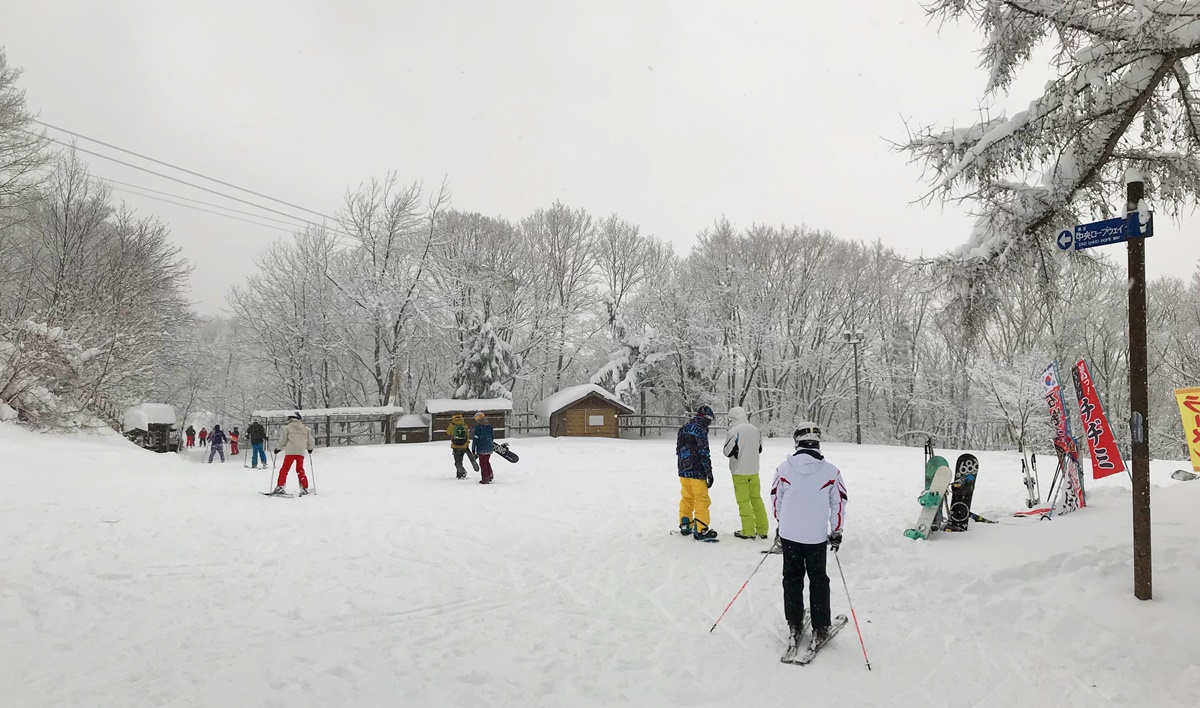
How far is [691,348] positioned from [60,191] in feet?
95.7

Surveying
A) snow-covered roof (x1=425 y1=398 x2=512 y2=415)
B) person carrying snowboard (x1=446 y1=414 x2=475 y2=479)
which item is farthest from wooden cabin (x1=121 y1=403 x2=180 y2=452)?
person carrying snowboard (x1=446 y1=414 x2=475 y2=479)

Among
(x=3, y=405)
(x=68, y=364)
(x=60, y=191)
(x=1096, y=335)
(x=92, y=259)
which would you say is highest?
(x=60, y=191)

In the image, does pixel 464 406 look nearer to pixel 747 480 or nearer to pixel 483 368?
pixel 483 368

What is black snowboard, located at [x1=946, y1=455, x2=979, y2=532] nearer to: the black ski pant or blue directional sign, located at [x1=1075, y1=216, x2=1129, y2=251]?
blue directional sign, located at [x1=1075, y1=216, x2=1129, y2=251]

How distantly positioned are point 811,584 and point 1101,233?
3856 mm

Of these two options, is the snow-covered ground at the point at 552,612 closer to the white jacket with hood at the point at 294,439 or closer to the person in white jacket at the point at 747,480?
the person in white jacket at the point at 747,480

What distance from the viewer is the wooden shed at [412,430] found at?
28.4 meters

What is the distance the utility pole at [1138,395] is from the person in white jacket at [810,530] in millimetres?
2335

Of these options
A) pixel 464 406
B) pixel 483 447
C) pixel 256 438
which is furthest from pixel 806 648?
pixel 464 406

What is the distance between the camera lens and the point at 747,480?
8086 mm

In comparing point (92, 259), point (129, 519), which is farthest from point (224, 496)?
point (92, 259)

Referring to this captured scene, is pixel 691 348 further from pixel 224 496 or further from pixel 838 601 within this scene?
pixel 838 601

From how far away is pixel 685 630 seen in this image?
17.0 feet

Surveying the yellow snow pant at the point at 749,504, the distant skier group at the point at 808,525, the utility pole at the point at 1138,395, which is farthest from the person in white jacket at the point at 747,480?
the utility pole at the point at 1138,395
